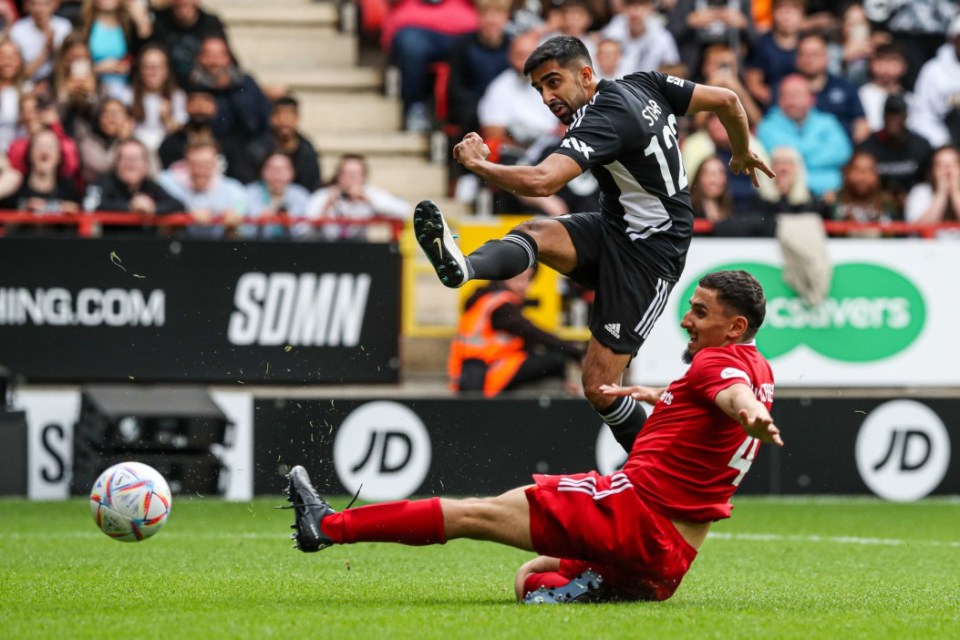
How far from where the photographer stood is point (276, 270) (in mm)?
12445

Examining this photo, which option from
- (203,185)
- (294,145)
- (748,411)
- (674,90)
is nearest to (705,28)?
(294,145)

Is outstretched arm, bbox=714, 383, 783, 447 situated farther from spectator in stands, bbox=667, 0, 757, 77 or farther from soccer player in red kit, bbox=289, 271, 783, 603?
spectator in stands, bbox=667, 0, 757, 77

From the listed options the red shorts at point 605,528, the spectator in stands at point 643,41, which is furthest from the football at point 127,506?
the spectator in stands at point 643,41

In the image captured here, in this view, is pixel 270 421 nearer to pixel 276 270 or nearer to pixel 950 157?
pixel 276 270

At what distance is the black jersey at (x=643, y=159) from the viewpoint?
7.19 meters

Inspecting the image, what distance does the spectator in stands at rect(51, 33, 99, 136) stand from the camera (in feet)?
44.3

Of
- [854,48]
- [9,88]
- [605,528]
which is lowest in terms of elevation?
[605,528]

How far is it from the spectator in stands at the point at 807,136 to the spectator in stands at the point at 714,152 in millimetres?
422

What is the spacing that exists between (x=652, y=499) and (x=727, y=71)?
950cm

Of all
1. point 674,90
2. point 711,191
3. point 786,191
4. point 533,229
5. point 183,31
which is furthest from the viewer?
point 183,31

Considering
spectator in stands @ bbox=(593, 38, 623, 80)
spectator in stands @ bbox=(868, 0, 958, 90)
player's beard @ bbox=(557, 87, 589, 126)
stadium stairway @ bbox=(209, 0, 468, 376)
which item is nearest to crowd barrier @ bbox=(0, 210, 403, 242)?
stadium stairway @ bbox=(209, 0, 468, 376)

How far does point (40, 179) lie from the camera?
12766 millimetres

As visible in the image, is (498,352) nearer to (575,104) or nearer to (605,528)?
(575,104)

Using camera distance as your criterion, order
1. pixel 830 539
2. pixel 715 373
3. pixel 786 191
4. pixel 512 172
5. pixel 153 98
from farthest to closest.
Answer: pixel 153 98 < pixel 786 191 < pixel 830 539 < pixel 512 172 < pixel 715 373
